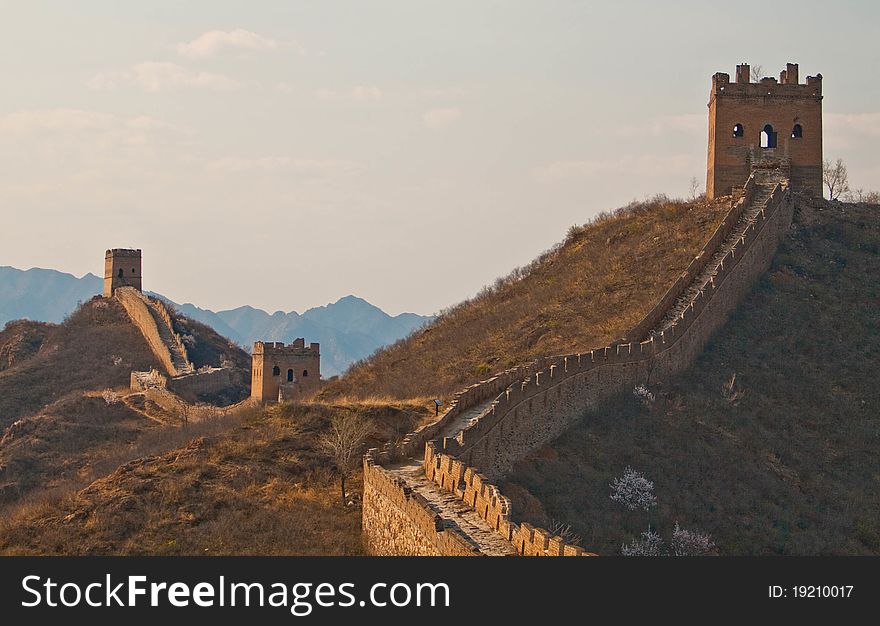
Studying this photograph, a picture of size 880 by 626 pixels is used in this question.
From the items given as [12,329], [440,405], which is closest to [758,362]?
[440,405]

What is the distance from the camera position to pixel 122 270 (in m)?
83.6

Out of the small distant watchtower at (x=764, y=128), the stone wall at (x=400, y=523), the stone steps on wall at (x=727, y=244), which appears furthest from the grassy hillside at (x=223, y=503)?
the small distant watchtower at (x=764, y=128)

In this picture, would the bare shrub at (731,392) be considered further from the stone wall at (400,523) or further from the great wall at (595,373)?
the stone wall at (400,523)

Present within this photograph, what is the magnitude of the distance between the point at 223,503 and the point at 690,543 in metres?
9.55

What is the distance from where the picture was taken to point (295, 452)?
2895cm

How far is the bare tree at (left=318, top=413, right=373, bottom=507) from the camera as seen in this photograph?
91.8 feet

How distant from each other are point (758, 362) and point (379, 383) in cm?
1212

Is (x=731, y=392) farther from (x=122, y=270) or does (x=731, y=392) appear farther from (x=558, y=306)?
(x=122, y=270)

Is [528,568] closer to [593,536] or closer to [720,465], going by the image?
[593,536]

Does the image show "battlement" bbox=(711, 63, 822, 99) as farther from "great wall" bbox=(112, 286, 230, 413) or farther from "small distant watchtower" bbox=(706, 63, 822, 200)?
"great wall" bbox=(112, 286, 230, 413)

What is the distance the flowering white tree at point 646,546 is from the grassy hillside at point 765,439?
0.83 ft

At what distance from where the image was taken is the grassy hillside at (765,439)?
90.5 feet

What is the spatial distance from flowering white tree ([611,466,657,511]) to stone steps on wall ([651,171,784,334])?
764cm

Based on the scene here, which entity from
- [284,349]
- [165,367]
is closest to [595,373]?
[284,349]
